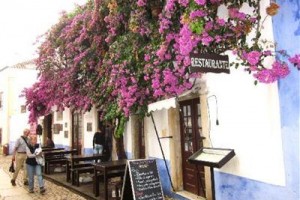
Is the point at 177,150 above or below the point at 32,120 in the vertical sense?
below

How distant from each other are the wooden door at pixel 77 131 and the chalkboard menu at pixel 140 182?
27.9ft

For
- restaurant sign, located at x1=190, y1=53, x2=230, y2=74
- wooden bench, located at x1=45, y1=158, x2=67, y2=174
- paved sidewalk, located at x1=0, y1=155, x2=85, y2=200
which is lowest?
paved sidewalk, located at x1=0, y1=155, x2=85, y2=200

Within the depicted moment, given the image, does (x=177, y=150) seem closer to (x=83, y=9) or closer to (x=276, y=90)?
(x=276, y=90)

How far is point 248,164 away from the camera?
5.14 metres

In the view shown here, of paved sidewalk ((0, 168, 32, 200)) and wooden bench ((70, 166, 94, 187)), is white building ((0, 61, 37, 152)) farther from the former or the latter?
wooden bench ((70, 166, 94, 187))

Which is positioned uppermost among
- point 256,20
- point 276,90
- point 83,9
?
point 83,9

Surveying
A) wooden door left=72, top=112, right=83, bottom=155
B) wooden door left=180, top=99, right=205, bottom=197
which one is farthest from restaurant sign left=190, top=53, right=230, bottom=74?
wooden door left=72, top=112, right=83, bottom=155

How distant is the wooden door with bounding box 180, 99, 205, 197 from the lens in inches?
271

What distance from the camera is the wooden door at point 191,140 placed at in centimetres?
689

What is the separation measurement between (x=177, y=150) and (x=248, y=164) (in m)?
2.51

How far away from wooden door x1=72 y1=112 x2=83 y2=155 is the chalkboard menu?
850cm

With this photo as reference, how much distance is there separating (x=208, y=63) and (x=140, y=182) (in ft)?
9.47

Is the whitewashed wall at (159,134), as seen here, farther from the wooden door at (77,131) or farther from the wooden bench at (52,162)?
the wooden door at (77,131)

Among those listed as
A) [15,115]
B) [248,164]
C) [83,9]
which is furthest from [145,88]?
[15,115]
